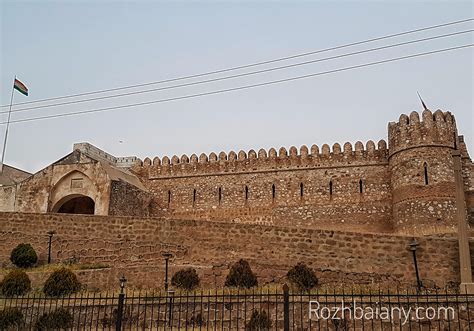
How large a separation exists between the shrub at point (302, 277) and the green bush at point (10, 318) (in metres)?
6.01

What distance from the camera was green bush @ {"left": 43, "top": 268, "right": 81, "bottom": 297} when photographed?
11.9 metres

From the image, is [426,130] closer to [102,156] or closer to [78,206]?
[78,206]

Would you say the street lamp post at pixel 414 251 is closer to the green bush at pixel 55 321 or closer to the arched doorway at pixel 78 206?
the green bush at pixel 55 321

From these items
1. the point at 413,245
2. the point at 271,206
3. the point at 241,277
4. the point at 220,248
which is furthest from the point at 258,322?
the point at 271,206

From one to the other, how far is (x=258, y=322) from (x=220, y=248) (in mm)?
4837

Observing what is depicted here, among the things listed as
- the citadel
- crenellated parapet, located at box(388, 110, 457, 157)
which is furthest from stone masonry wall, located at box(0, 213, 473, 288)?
crenellated parapet, located at box(388, 110, 457, 157)

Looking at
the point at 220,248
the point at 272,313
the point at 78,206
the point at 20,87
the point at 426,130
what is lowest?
the point at 272,313

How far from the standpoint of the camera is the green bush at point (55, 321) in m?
9.83

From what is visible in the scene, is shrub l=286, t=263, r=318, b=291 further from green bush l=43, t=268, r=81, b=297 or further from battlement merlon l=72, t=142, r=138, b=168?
battlement merlon l=72, t=142, r=138, b=168

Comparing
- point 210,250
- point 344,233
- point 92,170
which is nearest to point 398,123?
point 344,233

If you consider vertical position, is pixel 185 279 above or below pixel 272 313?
above

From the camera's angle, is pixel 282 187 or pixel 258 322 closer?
pixel 258 322

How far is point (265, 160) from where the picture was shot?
2411 cm

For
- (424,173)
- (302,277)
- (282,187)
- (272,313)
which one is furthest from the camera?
(282,187)
